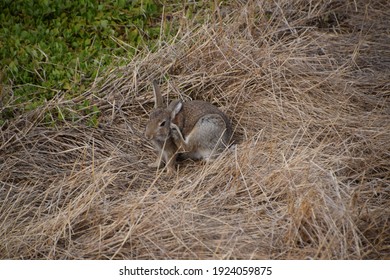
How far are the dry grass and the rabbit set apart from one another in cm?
11

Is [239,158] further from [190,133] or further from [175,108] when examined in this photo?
[175,108]

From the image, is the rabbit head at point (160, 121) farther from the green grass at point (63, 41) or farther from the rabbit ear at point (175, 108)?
the green grass at point (63, 41)

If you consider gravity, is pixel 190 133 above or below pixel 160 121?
below

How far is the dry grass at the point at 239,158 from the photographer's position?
12.8 feet

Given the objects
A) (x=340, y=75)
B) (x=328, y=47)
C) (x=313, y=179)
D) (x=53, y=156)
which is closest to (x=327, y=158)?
(x=313, y=179)

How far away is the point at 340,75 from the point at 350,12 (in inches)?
41.2

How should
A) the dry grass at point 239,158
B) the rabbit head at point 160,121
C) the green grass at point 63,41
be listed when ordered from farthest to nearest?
1. the green grass at point 63,41
2. the rabbit head at point 160,121
3. the dry grass at point 239,158

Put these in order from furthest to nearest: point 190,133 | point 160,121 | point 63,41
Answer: point 63,41 < point 190,133 < point 160,121

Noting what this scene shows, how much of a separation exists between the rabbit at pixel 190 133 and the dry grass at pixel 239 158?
0.11 m

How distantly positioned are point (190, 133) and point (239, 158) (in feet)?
1.40

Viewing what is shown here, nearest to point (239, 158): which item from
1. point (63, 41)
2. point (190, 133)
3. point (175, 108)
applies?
point (190, 133)

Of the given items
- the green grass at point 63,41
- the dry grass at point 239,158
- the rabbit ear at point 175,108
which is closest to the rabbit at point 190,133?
the rabbit ear at point 175,108

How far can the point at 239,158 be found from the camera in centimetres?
459
